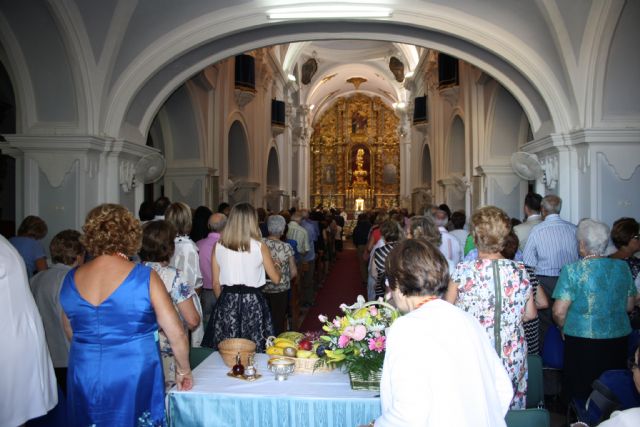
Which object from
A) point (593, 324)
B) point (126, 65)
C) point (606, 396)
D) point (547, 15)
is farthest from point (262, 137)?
point (606, 396)

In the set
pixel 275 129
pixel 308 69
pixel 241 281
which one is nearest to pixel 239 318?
pixel 241 281

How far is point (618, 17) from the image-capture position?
6410 mm

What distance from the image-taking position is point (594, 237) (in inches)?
152

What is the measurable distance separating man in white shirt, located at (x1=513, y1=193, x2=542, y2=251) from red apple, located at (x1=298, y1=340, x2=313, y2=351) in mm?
3410

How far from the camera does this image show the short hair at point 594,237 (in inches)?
152

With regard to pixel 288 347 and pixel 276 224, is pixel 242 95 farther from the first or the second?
pixel 288 347

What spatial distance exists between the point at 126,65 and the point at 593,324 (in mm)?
6158

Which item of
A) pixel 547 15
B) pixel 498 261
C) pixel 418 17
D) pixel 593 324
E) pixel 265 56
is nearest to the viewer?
pixel 498 261

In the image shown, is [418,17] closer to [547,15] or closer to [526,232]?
[547,15]

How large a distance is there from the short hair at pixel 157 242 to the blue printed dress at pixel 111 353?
90 cm

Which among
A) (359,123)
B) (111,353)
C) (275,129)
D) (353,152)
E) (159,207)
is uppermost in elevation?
(359,123)

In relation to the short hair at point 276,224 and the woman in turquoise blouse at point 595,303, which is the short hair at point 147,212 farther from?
the woman in turquoise blouse at point 595,303

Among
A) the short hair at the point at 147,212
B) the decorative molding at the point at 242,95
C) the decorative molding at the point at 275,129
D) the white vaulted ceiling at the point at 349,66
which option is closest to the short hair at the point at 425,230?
the short hair at the point at 147,212

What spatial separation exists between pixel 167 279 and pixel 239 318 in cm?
110
